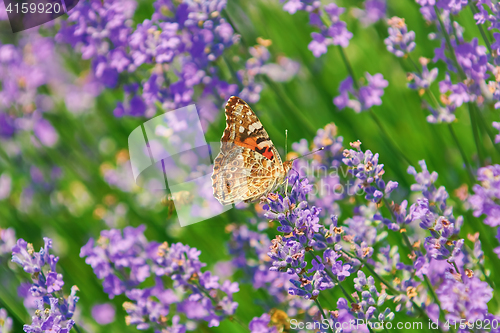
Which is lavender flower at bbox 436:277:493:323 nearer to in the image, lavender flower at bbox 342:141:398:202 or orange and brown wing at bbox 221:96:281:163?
lavender flower at bbox 342:141:398:202

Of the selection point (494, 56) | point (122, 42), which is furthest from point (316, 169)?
point (122, 42)

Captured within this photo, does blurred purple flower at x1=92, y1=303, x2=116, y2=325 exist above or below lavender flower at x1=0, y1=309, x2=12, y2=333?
below

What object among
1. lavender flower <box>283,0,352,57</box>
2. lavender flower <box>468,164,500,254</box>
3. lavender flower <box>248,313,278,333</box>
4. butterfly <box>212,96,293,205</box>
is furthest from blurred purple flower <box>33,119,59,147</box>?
lavender flower <box>468,164,500,254</box>

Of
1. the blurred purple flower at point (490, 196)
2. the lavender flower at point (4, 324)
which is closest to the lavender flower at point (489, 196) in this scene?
the blurred purple flower at point (490, 196)

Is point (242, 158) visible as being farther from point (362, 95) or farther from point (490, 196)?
point (490, 196)

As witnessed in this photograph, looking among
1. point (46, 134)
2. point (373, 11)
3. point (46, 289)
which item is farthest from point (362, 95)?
point (46, 134)

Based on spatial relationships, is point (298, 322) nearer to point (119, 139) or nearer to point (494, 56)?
point (494, 56)
